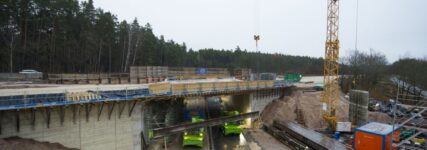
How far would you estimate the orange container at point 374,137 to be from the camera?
16.0 metres

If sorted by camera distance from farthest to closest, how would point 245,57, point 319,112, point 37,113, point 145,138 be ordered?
1. point 245,57
2. point 319,112
3. point 145,138
4. point 37,113

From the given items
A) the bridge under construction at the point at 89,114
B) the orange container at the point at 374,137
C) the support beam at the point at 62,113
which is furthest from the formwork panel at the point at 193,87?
the orange container at the point at 374,137

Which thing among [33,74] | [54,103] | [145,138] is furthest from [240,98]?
[33,74]

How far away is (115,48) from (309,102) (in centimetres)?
4338

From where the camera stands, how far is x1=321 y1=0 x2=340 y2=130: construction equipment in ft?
87.3

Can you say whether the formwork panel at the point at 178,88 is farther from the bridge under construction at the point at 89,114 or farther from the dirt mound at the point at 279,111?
the dirt mound at the point at 279,111

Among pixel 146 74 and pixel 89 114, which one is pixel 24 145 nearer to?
pixel 89 114

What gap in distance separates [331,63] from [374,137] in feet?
43.3

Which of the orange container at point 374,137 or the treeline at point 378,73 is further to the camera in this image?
the treeline at point 378,73

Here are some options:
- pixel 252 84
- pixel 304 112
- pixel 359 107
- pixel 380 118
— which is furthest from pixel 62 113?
pixel 380 118

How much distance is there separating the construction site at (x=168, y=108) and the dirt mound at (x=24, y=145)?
1.9 inches

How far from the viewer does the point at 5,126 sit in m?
13.0

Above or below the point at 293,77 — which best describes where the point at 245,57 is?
above

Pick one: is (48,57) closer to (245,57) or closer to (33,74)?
(33,74)
